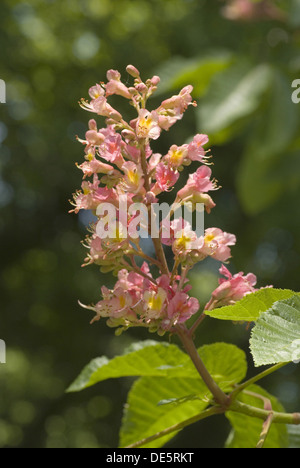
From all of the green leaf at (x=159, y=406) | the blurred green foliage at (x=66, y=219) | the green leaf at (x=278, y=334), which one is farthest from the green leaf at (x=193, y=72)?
the blurred green foliage at (x=66, y=219)

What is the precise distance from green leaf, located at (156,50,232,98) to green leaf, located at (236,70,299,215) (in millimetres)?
243

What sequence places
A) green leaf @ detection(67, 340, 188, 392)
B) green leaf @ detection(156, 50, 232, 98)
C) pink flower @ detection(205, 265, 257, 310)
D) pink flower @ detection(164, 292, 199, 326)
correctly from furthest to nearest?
1. green leaf @ detection(156, 50, 232, 98)
2. green leaf @ detection(67, 340, 188, 392)
3. pink flower @ detection(205, 265, 257, 310)
4. pink flower @ detection(164, 292, 199, 326)

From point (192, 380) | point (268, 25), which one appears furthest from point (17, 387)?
point (192, 380)

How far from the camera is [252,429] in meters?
1.06

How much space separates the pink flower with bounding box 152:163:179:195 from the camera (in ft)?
2.82

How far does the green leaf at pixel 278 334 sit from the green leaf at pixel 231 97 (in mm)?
1689

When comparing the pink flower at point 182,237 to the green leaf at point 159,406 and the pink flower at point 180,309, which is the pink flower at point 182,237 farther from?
the green leaf at point 159,406

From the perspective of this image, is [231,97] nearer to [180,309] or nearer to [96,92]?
[96,92]

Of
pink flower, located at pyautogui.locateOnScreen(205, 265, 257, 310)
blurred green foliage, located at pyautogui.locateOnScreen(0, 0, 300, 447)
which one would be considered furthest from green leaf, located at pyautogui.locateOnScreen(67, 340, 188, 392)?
blurred green foliage, located at pyautogui.locateOnScreen(0, 0, 300, 447)

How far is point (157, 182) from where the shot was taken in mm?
862

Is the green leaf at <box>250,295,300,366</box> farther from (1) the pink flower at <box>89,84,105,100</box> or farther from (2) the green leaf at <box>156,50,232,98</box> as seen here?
(2) the green leaf at <box>156,50,232,98</box>

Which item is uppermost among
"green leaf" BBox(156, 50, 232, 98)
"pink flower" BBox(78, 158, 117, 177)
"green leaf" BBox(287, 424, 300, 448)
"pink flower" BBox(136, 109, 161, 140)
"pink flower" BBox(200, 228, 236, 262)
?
"green leaf" BBox(156, 50, 232, 98)

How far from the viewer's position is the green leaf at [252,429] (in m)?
1.05

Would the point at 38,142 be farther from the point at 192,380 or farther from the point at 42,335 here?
the point at 192,380
